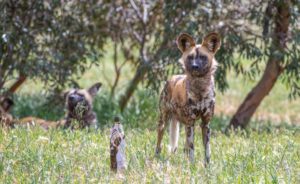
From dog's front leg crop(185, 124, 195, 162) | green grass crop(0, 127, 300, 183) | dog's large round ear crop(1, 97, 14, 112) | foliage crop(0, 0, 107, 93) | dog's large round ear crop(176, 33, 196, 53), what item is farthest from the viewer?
dog's large round ear crop(1, 97, 14, 112)

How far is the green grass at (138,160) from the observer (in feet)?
24.3

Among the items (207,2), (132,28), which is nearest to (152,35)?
(132,28)

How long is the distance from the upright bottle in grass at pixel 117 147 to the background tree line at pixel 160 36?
5.78 meters

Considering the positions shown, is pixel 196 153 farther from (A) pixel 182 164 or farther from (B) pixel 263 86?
(B) pixel 263 86

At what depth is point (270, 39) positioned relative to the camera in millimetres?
13977

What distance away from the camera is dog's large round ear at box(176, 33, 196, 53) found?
353 inches

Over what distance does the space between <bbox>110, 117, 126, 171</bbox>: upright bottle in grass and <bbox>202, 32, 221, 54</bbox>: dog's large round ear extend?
165 centimetres

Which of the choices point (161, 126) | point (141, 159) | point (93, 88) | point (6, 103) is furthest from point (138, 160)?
point (6, 103)

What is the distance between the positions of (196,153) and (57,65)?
5920mm

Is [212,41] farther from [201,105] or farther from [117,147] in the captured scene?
[117,147]

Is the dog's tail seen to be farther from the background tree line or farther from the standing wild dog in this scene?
the background tree line

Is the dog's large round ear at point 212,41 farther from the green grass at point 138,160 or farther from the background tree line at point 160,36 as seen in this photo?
the background tree line at point 160,36

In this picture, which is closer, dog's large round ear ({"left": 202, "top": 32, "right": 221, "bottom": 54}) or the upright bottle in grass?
the upright bottle in grass

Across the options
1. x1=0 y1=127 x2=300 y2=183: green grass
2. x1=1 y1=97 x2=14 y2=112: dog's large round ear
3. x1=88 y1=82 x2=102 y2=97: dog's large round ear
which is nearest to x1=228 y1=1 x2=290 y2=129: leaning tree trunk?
x1=88 y1=82 x2=102 y2=97: dog's large round ear
